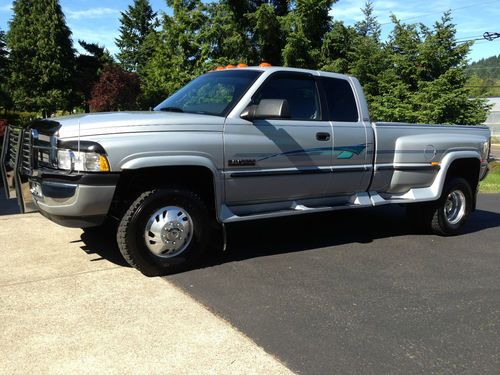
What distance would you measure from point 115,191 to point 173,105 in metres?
1.56

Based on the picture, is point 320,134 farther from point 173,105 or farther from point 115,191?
point 115,191

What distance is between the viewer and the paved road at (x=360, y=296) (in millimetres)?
3355

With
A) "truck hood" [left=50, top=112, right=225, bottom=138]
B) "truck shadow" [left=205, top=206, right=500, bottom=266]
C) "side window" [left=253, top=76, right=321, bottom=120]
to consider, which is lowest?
"truck shadow" [left=205, top=206, right=500, bottom=266]

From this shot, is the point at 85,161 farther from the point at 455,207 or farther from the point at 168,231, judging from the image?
the point at 455,207

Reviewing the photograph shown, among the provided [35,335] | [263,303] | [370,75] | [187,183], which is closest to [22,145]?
[187,183]

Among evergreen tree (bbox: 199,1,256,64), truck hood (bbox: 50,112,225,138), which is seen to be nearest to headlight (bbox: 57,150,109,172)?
truck hood (bbox: 50,112,225,138)

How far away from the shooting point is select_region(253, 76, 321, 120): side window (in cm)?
539

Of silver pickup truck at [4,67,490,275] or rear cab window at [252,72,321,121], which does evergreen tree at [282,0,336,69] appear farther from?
rear cab window at [252,72,321,121]

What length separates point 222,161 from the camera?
4832 mm

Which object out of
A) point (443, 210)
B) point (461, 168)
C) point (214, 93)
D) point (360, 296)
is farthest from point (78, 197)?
point (461, 168)

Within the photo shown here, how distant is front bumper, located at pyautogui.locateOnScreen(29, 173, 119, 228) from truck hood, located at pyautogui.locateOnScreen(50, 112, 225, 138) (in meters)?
0.38

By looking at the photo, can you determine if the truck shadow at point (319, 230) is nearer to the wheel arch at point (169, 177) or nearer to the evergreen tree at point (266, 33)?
the wheel arch at point (169, 177)

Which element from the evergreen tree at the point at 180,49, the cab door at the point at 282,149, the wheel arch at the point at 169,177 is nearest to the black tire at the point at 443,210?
the cab door at the point at 282,149

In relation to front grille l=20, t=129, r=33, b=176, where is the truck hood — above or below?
above
